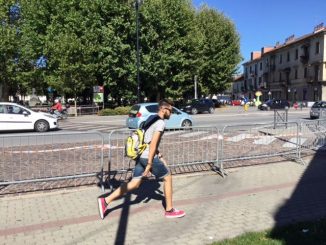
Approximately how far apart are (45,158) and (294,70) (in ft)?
244

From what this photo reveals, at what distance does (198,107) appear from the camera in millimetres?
41344

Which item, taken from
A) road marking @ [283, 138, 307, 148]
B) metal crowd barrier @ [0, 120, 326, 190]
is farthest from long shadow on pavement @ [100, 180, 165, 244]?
road marking @ [283, 138, 307, 148]

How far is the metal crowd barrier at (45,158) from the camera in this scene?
7.80 meters

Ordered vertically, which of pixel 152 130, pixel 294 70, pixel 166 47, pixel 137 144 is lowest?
pixel 137 144

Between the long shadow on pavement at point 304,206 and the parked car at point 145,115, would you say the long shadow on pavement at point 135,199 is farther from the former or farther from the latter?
the parked car at point 145,115

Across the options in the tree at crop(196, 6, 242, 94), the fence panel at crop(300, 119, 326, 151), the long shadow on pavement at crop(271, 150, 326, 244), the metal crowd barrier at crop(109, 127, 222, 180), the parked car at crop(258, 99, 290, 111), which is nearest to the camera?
the long shadow on pavement at crop(271, 150, 326, 244)

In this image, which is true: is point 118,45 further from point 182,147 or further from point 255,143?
point 182,147

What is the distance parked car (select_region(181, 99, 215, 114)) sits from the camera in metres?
40.9

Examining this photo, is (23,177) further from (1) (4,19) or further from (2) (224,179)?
(1) (4,19)

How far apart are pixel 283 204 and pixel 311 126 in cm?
562

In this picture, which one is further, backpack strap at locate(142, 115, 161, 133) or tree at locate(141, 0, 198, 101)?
tree at locate(141, 0, 198, 101)

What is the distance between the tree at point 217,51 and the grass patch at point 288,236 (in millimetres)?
44155

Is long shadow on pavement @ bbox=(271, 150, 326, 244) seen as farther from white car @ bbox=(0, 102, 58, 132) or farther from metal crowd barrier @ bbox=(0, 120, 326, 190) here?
white car @ bbox=(0, 102, 58, 132)

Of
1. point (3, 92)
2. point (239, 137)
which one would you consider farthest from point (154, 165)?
point (3, 92)
